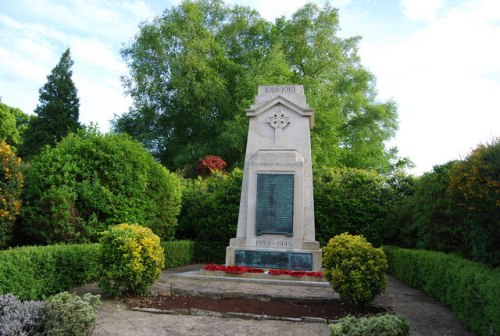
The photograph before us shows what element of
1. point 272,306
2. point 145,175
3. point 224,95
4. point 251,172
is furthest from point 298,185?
point 224,95

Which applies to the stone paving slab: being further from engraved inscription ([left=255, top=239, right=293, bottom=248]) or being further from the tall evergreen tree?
the tall evergreen tree

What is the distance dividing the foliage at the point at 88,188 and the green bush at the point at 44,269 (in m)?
1.23

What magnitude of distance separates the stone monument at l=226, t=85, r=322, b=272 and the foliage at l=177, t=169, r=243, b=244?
3057 millimetres

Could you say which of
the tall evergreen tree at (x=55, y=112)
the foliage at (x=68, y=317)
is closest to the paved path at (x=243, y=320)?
the foliage at (x=68, y=317)

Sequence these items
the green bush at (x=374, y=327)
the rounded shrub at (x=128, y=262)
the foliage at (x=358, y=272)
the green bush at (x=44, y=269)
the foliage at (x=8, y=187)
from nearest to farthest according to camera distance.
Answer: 1. the green bush at (x=374, y=327)
2. the green bush at (x=44, y=269)
3. the foliage at (x=358, y=272)
4. the rounded shrub at (x=128, y=262)
5. the foliage at (x=8, y=187)

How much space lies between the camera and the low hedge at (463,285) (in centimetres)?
544

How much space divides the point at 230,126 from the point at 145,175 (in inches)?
526

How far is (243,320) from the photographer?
6711mm

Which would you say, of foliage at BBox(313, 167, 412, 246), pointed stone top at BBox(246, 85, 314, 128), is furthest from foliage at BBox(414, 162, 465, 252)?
pointed stone top at BBox(246, 85, 314, 128)

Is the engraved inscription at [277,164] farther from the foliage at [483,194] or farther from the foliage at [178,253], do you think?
the foliage at [483,194]

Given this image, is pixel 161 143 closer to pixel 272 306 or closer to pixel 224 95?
pixel 224 95

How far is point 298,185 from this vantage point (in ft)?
40.0

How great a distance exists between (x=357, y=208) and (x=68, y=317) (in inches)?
453

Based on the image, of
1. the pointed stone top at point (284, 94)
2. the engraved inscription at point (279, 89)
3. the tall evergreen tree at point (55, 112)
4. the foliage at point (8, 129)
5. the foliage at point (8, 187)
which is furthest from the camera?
the foliage at point (8, 129)
